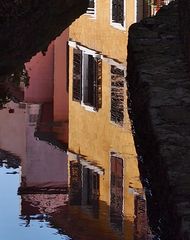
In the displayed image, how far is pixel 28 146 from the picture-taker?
44.4ft

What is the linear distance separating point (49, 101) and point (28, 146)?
446 centimetres

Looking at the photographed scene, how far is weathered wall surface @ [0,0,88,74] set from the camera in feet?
48.1

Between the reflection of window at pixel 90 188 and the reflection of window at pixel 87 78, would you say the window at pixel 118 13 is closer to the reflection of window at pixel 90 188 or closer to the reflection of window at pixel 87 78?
the reflection of window at pixel 87 78

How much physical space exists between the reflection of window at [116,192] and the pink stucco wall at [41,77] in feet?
20.4

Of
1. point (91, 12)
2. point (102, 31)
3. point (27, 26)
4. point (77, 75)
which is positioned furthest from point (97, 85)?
point (91, 12)

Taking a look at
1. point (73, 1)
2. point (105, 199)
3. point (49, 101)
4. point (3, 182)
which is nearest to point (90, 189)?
point (105, 199)

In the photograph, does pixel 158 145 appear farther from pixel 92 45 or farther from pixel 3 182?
pixel 92 45

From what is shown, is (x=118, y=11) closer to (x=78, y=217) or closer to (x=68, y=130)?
(x=68, y=130)

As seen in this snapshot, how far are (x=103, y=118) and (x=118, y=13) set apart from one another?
7.29 m

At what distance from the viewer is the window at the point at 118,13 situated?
68.0ft

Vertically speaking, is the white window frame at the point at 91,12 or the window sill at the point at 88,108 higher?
the white window frame at the point at 91,12

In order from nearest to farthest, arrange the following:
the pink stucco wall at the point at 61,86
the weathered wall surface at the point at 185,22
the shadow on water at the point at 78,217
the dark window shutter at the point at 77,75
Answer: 1. the shadow on water at the point at 78,217
2. the weathered wall surface at the point at 185,22
3. the pink stucco wall at the point at 61,86
4. the dark window shutter at the point at 77,75

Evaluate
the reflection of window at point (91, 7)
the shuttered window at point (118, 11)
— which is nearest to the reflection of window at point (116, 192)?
the shuttered window at point (118, 11)

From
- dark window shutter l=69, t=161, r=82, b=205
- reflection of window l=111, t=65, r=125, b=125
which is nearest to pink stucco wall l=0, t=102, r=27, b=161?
dark window shutter l=69, t=161, r=82, b=205
